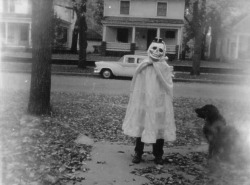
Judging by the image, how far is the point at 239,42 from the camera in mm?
39031

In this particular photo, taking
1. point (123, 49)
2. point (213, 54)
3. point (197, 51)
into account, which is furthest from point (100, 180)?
point (213, 54)

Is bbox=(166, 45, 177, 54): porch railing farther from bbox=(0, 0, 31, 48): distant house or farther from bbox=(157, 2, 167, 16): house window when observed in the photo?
bbox=(0, 0, 31, 48): distant house

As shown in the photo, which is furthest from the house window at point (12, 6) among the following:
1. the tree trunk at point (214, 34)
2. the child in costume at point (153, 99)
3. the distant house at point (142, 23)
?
the child in costume at point (153, 99)

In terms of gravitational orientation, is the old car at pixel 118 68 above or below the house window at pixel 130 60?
below

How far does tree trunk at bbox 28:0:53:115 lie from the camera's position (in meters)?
7.05

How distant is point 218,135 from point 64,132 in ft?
9.39

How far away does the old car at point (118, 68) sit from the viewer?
19094 millimetres

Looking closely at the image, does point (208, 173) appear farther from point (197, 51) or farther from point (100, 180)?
point (197, 51)

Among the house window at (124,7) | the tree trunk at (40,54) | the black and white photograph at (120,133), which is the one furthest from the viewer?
the house window at (124,7)

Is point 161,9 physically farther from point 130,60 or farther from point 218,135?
point 218,135

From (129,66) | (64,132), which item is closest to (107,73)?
(129,66)

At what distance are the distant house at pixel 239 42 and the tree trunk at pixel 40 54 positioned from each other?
1287 inches

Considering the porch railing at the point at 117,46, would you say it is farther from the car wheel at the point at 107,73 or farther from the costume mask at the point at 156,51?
the costume mask at the point at 156,51

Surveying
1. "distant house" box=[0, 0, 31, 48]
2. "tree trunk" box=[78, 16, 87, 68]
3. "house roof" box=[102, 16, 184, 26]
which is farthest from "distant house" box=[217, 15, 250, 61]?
"distant house" box=[0, 0, 31, 48]
